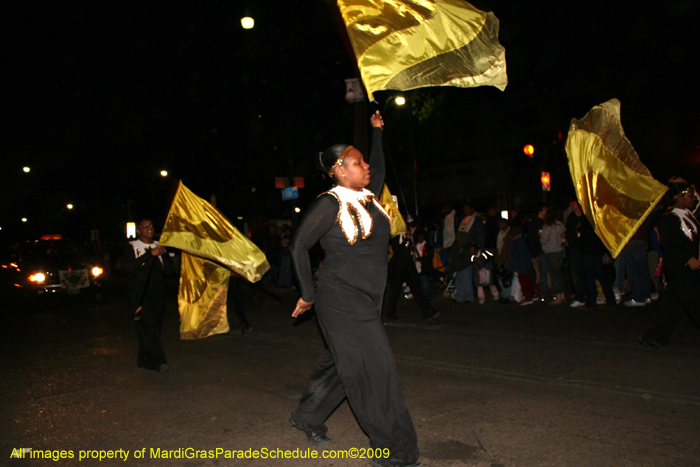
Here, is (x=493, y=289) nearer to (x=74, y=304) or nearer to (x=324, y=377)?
(x=324, y=377)

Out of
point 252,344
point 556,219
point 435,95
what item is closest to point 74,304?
point 252,344

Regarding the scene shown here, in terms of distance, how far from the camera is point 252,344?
800 centimetres

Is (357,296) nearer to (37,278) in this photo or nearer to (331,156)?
(331,156)

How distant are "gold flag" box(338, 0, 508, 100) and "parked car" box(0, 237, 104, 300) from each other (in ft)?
45.1

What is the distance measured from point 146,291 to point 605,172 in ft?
18.4

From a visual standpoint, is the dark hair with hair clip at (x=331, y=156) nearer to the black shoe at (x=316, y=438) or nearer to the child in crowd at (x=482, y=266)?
the black shoe at (x=316, y=438)

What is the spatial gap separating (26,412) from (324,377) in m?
3.12

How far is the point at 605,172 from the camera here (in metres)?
6.88

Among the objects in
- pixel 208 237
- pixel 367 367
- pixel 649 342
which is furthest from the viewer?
pixel 208 237

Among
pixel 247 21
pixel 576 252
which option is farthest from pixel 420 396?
pixel 247 21

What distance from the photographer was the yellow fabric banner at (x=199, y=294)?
7180 mm

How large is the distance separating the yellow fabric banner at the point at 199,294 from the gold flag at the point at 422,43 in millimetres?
3669

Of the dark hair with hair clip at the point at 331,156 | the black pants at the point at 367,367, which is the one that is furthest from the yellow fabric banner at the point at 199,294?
the black pants at the point at 367,367

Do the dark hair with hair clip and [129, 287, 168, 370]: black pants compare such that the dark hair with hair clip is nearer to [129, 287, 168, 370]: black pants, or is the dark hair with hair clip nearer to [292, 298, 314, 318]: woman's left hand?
[292, 298, 314, 318]: woman's left hand
